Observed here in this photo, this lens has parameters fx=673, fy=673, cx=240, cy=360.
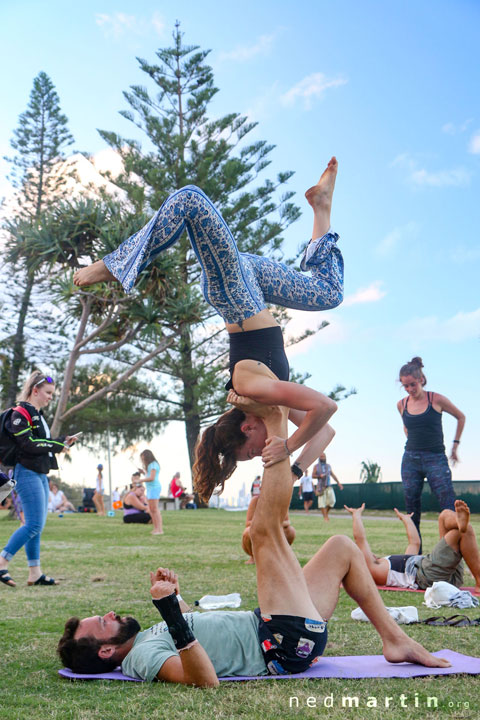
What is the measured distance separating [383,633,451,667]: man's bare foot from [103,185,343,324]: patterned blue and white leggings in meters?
1.59

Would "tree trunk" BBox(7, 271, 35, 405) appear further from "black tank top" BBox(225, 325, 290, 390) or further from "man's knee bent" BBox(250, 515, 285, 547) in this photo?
"man's knee bent" BBox(250, 515, 285, 547)

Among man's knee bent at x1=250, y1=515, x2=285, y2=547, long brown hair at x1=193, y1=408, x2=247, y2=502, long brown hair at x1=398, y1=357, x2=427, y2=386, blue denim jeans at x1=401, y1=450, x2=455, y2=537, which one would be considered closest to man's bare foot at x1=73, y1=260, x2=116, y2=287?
long brown hair at x1=193, y1=408, x2=247, y2=502

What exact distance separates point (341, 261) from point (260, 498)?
5.24 ft

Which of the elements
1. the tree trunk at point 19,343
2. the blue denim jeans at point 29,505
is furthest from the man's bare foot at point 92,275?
the tree trunk at point 19,343

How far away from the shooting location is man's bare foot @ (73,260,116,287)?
324 cm

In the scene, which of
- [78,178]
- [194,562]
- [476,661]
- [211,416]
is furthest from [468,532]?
[78,178]

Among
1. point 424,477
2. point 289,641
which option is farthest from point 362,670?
point 424,477

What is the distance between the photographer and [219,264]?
319 centimetres

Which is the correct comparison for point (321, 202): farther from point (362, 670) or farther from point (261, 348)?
point (362, 670)

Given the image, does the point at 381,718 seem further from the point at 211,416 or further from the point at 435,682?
the point at 211,416

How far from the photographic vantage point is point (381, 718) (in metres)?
2.13

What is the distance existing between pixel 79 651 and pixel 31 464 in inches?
107

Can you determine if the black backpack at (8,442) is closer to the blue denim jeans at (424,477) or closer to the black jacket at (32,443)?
the black jacket at (32,443)

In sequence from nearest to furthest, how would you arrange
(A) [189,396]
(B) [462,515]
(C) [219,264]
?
(C) [219,264], (B) [462,515], (A) [189,396]
